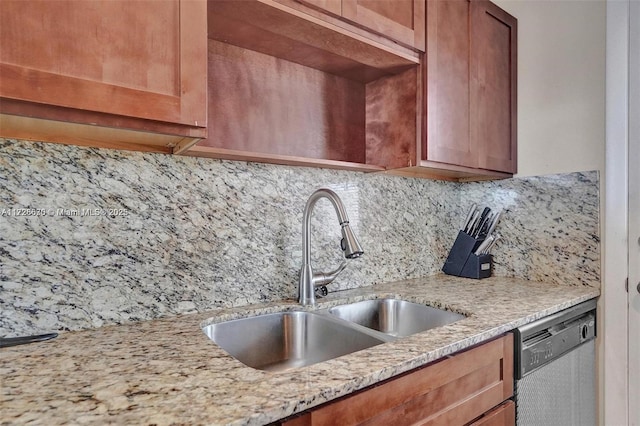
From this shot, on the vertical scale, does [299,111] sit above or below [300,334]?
above

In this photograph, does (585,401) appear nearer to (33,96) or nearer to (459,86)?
(459,86)

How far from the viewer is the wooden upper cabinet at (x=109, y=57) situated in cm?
68

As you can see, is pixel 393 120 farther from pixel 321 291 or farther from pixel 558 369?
pixel 558 369

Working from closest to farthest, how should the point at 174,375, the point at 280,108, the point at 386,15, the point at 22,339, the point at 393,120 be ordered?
the point at 174,375 < the point at 22,339 < the point at 386,15 < the point at 280,108 < the point at 393,120

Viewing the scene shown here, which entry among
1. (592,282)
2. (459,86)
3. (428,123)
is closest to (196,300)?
(428,123)

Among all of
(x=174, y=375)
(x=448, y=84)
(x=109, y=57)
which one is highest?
(x=448, y=84)

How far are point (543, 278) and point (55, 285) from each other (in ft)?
6.27

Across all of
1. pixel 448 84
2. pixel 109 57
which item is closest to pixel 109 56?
pixel 109 57

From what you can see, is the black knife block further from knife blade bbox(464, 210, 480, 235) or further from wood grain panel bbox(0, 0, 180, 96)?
wood grain panel bbox(0, 0, 180, 96)

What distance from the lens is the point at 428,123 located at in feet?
4.44

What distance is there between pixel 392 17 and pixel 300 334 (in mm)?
1159

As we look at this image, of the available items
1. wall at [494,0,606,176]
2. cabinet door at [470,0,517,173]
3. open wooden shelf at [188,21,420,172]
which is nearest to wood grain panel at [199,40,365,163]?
open wooden shelf at [188,21,420,172]

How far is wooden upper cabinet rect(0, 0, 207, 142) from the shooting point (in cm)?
68

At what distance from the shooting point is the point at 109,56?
2.49ft
